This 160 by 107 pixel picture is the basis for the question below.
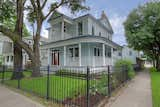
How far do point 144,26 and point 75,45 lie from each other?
42.5 ft

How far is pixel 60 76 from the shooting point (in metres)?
6.48

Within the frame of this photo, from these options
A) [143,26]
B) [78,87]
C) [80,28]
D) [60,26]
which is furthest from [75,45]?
[143,26]

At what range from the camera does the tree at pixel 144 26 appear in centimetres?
2358

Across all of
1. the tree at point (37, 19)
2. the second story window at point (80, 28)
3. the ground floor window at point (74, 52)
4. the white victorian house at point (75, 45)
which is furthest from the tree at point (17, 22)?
the second story window at point (80, 28)

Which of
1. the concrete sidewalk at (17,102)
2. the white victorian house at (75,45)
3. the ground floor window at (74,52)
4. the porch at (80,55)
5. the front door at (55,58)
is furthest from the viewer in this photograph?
the front door at (55,58)

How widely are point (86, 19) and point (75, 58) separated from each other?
19.9 feet

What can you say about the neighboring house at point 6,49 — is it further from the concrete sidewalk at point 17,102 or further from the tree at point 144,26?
the concrete sidewalk at point 17,102

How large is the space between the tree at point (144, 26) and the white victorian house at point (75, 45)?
502cm

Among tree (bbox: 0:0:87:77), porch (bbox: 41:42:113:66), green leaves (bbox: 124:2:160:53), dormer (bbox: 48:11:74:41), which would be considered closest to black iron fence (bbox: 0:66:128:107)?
tree (bbox: 0:0:87:77)

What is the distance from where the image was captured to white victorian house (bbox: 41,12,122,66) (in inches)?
680

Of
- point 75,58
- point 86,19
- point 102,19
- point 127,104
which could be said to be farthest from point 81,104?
point 102,19

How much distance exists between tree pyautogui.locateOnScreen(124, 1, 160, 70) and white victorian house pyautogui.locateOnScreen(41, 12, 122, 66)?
5.02 metres

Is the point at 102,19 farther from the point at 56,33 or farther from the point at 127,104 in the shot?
the point at 127,104

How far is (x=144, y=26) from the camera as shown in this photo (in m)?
24.3
